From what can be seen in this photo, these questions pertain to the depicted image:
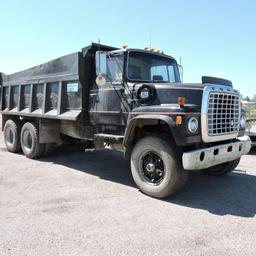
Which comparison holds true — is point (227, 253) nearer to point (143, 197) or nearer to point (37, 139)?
point (143, 197)

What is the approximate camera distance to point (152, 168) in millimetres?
5371

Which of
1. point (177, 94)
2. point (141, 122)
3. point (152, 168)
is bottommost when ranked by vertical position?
point (152, 168)

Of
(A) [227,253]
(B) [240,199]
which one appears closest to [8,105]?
(B) [240,199]

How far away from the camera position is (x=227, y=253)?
11.0 feet

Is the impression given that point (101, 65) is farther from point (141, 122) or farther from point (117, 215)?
point (117, 215)

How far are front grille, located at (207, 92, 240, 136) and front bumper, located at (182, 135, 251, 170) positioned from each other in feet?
0.83

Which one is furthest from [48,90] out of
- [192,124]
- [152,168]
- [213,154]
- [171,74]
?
[213,154]

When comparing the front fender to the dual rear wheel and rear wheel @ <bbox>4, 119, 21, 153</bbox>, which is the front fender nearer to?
the dual rear wheel

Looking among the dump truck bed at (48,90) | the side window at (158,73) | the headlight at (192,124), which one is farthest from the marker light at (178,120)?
the dump truck bed at (48,90)

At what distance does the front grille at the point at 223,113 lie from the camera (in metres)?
5.00

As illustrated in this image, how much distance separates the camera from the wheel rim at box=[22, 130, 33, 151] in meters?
8.86

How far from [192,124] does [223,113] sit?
79 centimetres

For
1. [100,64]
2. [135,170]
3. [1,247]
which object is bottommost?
[1,247]

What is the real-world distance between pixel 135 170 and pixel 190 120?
4.64 feet
